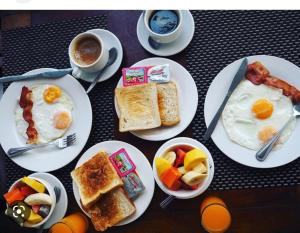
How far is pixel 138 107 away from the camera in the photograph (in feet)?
6.00

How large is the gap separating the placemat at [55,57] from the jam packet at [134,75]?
0.28 feet

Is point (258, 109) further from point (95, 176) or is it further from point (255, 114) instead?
point (95, 176)

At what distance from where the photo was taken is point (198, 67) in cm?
183

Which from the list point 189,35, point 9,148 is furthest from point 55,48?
point 189,35

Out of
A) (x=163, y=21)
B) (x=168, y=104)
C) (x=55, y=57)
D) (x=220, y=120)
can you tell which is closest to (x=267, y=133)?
(x=220, y=120)

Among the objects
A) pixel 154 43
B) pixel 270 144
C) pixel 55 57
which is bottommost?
pixel 270 144

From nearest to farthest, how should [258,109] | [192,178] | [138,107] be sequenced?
[192,178] → [258,109] → [138,107]

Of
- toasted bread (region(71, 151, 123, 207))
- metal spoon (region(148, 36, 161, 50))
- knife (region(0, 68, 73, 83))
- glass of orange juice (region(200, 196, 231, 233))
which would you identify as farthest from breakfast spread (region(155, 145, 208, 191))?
knife (region(0, 68, 73, 83))

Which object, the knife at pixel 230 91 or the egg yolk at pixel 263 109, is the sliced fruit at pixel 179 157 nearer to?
the knife at pixel 230 91

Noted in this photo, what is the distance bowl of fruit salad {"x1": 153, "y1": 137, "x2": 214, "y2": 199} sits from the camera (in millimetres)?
1657

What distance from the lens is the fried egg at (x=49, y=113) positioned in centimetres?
184

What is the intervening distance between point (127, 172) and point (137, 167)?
0.05m

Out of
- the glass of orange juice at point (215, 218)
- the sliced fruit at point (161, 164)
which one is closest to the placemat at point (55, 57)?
the sliced fruit at point (161, 164)
